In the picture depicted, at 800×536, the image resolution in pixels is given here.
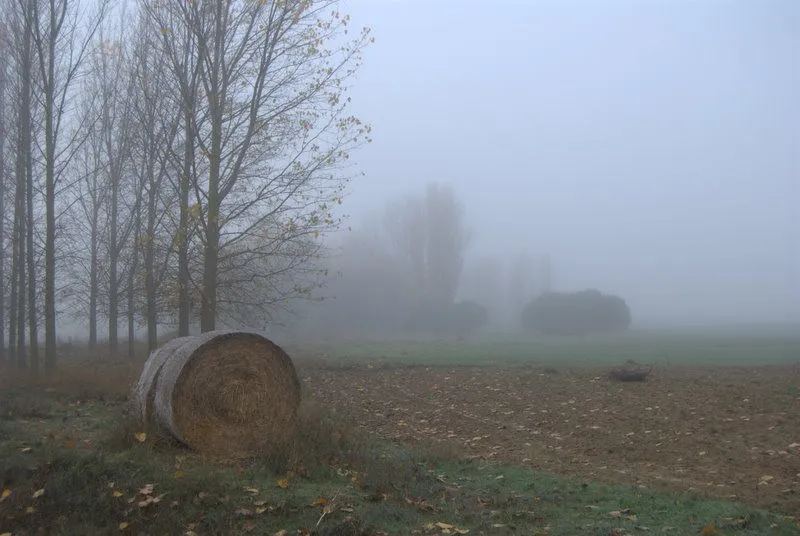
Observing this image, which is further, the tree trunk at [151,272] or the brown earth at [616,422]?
the tree trunk at [151,272]

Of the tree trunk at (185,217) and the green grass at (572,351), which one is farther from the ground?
the tree trunk at (185,217)

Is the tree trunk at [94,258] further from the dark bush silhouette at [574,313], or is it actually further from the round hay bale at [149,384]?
the round hay bale at [149,384]

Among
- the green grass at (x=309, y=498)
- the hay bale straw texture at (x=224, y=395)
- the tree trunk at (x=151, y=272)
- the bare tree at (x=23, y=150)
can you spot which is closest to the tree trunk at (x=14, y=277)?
the bare tree at (x=23, y=150)

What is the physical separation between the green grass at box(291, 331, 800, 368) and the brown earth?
18.8 ft

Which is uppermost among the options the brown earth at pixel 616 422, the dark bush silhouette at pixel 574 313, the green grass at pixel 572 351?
the dark bush silhouette at pixel 574 313

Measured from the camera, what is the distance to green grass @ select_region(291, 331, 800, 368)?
29594mm

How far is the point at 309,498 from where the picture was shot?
8156 millimetres

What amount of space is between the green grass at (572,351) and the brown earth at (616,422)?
574 cm

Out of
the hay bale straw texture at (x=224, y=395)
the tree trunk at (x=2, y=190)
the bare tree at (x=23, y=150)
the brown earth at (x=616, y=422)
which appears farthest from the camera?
the tree trunk at (x=2, y=190)

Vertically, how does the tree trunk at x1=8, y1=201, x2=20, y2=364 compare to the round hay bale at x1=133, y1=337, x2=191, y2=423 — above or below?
above

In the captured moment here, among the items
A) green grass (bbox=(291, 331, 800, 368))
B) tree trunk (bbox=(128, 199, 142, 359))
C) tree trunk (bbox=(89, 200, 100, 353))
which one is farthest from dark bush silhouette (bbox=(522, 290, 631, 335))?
tree trunk (bbox=(89, 200, 100, 353))

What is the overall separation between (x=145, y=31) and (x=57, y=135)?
561cm

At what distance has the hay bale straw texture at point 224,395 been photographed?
33.0 ft

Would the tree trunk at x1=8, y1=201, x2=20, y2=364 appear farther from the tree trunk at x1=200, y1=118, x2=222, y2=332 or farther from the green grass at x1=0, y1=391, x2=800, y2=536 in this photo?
the green grass at x1=0, y1=391, x2=800, y2=536
